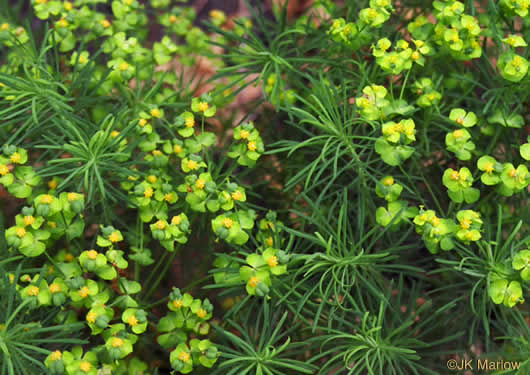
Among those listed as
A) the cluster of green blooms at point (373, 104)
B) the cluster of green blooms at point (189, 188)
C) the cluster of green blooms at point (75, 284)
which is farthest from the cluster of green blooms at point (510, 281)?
the cluster of green blooms at point (75, 284)

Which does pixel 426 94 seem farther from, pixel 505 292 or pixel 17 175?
pixel 17 175

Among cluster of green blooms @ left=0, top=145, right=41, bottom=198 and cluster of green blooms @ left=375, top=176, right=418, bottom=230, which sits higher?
cluster of green blooms @ left=0, top=145, right=41, bottom=198

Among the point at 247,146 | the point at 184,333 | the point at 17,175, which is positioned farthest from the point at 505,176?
the point at 17,175

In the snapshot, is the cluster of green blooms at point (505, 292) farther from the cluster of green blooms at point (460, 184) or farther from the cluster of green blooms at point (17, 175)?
the cluster of green blooms at point (17, 175)

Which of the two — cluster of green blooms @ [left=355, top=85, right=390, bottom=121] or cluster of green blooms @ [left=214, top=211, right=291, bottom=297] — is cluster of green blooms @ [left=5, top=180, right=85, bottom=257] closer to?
cluster of green blooms @ [left=214, top=211, right=291, bottom=297]

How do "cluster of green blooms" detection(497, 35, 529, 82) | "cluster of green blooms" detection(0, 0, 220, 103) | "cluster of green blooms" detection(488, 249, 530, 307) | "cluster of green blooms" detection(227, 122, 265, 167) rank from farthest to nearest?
"cluster of green blooms" detection(0, 0, 220, 103)
"cluster of green blooms" detection(227, 122, 265, 167)
"cluster of green blooms" detection(497, 35, 529, 82)
"cluster of green blooms" detection(488, 249, 530, 307)

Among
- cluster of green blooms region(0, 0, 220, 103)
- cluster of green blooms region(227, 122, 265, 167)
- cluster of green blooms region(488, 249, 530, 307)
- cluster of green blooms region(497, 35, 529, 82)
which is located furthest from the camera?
cluster of green blooms region(0, 0, 220, 103)

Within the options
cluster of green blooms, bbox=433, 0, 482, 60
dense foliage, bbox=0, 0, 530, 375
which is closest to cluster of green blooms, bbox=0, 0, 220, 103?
dense foliage, bbox=0, 0, 530, 375
